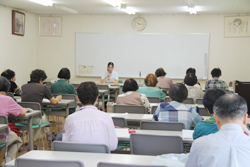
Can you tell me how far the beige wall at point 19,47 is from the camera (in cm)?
823

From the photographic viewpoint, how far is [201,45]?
29.8 ft

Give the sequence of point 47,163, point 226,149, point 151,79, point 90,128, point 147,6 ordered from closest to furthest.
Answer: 1. point 226,149
2. point 47,163
3. point 90,128
4. point 151,79
5. point 147,6

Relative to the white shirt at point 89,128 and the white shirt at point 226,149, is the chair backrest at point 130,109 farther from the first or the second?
the white shirt at point 226,149

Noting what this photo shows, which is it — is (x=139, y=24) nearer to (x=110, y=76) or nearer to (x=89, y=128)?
(x=110, y=76)

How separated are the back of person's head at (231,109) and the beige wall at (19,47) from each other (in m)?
7.61

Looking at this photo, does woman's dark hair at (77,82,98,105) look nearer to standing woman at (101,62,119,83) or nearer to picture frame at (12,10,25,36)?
standing woman at (101,62,119,83)

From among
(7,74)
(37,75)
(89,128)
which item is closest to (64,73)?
(37,75)

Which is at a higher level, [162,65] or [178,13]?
[178,13]

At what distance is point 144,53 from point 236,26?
285cm

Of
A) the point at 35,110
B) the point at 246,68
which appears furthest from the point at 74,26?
the point at 35,110

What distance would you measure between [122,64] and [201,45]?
2536 millimetres

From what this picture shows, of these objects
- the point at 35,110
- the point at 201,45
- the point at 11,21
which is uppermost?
the point at 11,21

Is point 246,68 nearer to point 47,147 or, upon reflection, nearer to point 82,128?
point 47,147

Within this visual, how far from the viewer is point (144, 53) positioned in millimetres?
9500
